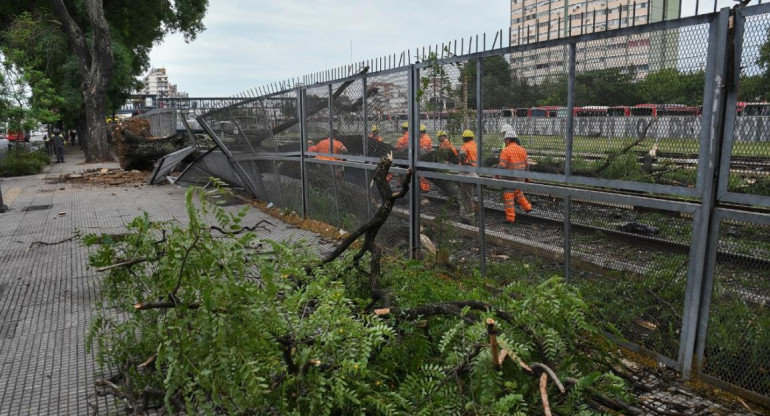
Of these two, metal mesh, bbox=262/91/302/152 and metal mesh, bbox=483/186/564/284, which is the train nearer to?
metal mesh, bbox=483/186/564/284

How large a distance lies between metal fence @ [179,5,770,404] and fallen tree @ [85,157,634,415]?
2.99ft

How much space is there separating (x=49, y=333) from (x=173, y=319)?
332cm

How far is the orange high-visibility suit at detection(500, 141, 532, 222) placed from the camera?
16.5 feet

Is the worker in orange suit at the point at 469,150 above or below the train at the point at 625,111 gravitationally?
below

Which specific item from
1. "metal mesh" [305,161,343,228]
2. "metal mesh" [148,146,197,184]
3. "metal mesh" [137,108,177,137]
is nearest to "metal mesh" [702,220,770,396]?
"metal mesh" [305,161,343,228]

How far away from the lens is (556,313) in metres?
2.87

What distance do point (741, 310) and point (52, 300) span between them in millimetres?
6259

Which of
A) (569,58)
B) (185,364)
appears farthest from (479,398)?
(569,58)

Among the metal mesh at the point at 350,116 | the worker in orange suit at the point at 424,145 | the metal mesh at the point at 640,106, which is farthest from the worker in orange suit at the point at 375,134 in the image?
the metal mesh at the point at 640,106

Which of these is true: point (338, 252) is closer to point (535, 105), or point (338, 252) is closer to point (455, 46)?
point (535, 105)

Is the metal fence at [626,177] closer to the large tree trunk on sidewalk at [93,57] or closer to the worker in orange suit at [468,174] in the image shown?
the worker in orange suit at [468,174]

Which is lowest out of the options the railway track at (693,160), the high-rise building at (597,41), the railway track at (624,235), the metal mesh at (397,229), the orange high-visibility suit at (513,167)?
the metal mesh at (397,229)

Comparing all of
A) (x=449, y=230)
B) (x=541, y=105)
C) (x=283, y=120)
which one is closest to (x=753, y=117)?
(x=541, y=105)

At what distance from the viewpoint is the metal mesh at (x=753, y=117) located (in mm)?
3258
